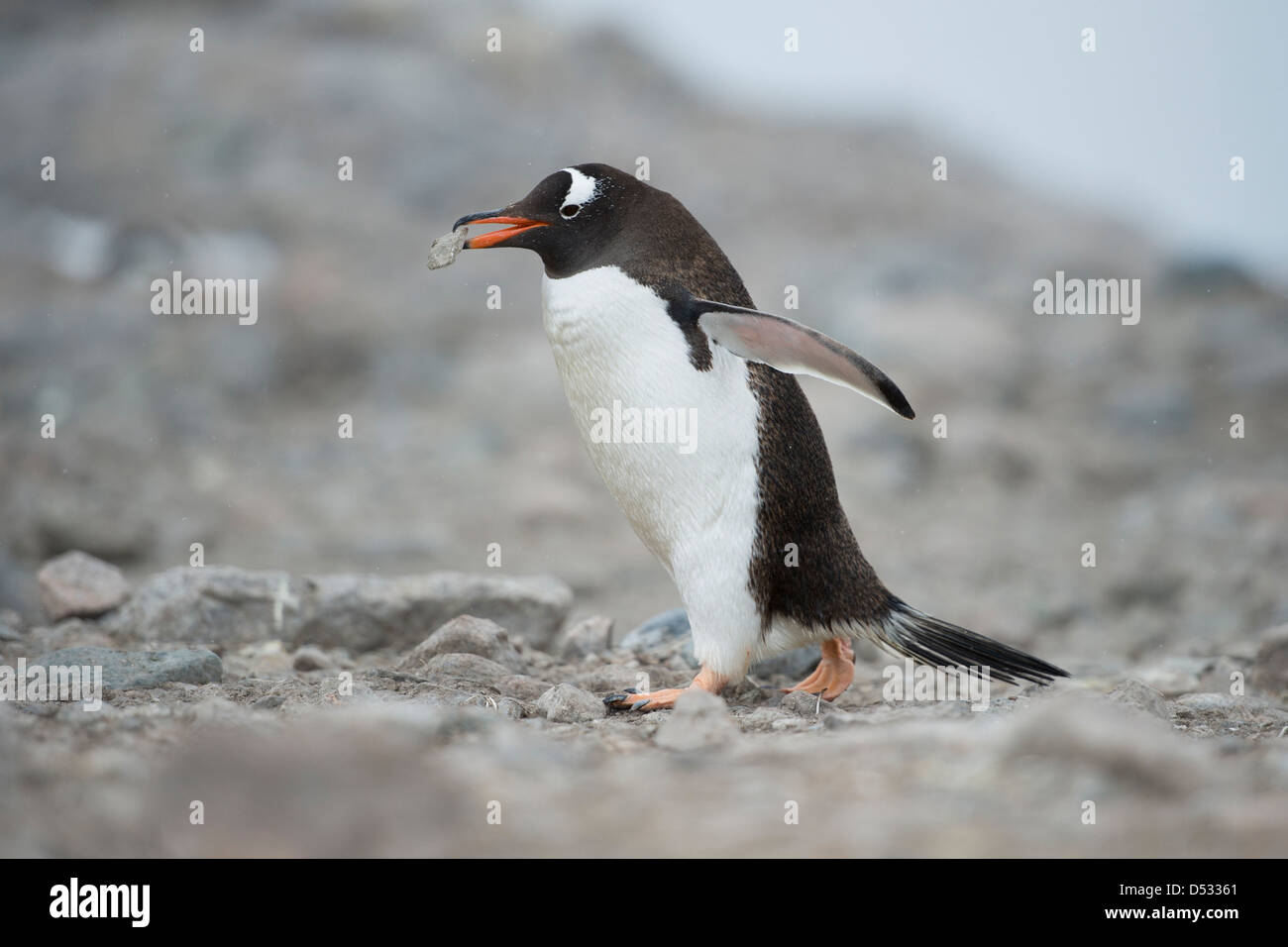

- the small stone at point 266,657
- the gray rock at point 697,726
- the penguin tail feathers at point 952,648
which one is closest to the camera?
the gray rock at point 697,726

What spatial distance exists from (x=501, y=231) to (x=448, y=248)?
6.9 inches

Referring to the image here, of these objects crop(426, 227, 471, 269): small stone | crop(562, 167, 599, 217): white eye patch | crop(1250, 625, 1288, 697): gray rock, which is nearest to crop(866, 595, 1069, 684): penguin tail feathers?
crop(1250, 625, 1288, 697): gray rock

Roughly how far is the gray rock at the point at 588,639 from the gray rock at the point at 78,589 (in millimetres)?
1829

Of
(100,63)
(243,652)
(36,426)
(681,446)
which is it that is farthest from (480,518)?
(100,63)

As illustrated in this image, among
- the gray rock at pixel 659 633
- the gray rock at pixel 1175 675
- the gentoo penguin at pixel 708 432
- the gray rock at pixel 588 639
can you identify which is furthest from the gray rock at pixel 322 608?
the gray rock at pixel 1175 675

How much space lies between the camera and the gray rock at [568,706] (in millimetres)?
3447

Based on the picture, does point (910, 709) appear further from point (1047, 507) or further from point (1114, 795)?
point (1047, 507)

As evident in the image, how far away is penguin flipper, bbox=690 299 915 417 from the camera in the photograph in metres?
3.53

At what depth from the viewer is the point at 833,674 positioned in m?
4.16

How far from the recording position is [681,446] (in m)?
3.75

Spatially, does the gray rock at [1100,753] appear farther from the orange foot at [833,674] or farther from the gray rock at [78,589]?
the gray rock at [78,589]

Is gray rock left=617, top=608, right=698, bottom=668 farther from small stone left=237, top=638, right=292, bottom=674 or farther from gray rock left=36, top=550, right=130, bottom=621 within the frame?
gray rock left=36, top=550, right=130, bottom=621

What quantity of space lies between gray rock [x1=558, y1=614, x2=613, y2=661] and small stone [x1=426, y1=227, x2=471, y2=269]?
1.60 meters
